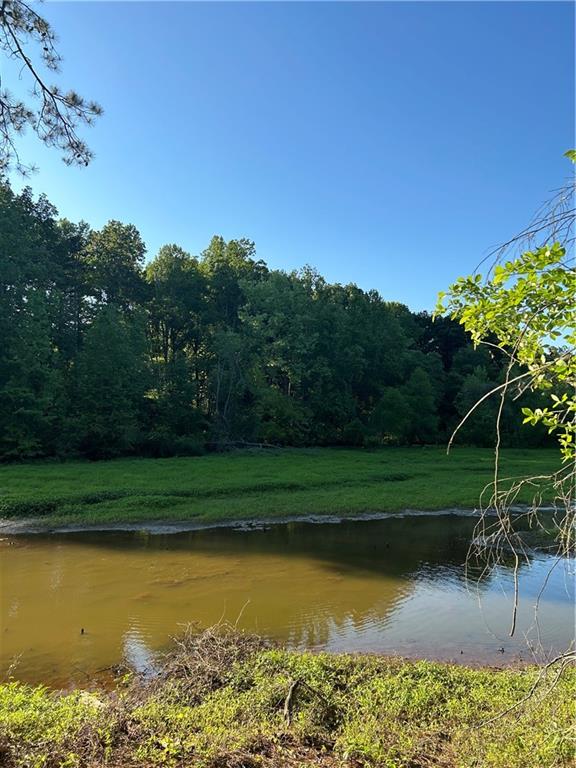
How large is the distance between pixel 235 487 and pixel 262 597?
1040 cm

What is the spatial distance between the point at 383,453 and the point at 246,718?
30.3m

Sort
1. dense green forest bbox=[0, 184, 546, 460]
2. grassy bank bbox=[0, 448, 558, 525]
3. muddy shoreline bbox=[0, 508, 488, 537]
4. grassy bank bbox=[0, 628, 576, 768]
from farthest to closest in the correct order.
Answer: dense green forest bbox=[0, 184, 546, 460] → grassy bank bbox=[0, 448, 558, 525] → muddy shoreline bbox=[0, 508, 488, 537] → grassy bank bbox=[0, 628, 576, 768]

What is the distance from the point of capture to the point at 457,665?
7148 mm

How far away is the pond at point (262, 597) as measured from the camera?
810cm

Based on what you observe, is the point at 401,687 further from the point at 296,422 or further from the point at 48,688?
the point at 296,422

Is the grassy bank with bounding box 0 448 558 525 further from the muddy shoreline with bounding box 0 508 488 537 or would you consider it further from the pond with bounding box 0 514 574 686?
the pond with bounding box 0 514 574 686

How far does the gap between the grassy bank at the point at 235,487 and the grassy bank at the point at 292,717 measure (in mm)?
10684

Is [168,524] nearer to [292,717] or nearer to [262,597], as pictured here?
[262,597]

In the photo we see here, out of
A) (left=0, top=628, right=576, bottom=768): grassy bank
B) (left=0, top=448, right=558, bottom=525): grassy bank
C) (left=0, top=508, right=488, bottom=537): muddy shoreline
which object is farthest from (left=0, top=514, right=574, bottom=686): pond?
(left=0, top=448, right=558, bottom=525): grassy bank

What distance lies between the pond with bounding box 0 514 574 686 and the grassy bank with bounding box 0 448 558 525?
2014mm

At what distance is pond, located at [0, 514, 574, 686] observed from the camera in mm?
8102

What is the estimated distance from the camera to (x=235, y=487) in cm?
2062

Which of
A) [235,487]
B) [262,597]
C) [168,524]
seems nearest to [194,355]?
[235,487]

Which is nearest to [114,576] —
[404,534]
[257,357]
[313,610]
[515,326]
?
[313,610]
